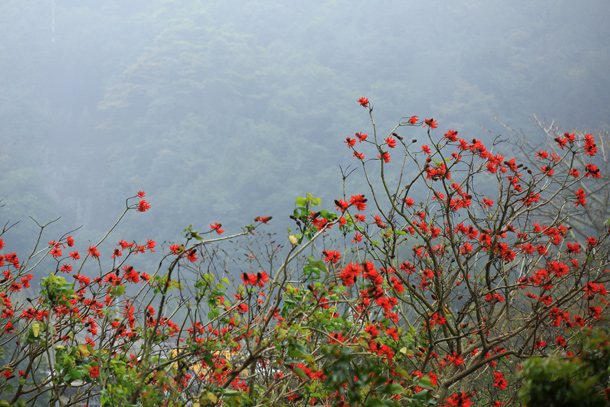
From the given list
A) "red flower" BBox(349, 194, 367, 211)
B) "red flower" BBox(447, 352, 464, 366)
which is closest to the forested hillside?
"red flower" BBox(447, 352, 464, 366)

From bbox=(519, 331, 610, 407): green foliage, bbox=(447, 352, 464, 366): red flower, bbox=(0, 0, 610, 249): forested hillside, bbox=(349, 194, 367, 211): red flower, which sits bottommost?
bbox=(519, 331, 610, 407): green foliage

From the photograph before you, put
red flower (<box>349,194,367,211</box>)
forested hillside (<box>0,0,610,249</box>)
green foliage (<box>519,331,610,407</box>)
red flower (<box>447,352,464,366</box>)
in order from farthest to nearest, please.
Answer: forested hillside (<box>0,0,610,249</box>)
red flower (<box>447,352,464,366</box>)
red flower (<box>349,194,367,211</box>)
green foliage (<box>519,331,610,407</box>)

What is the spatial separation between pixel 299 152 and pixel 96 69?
48.1ft

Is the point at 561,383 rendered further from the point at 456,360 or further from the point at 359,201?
the point at 456,360

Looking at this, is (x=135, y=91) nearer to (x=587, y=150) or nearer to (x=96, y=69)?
(x=96, y=69)

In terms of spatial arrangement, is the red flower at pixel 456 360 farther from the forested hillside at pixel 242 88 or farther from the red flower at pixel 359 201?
the forested hillside at pixel 242 88

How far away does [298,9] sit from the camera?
34.0 meters

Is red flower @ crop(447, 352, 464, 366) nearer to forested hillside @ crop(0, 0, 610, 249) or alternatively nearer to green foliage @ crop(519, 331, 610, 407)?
green foliage @ crop(519, 331, 610, 407)

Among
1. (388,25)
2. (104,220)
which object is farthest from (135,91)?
(388,25)

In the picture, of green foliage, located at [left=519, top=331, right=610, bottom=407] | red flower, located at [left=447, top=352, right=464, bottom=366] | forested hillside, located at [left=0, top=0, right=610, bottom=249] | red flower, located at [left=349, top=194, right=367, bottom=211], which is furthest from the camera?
forested hillside, located at [left=0, top=0, right=610, bottom=249]

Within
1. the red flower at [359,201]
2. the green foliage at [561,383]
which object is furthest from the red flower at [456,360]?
the green foliage at [561,383]

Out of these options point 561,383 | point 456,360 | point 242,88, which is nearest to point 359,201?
point 561,383

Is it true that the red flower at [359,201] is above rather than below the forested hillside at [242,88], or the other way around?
below

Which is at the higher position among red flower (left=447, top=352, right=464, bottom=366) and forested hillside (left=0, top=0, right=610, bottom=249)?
forested hillside (left=0, top=0, right=610, bottom=249)
